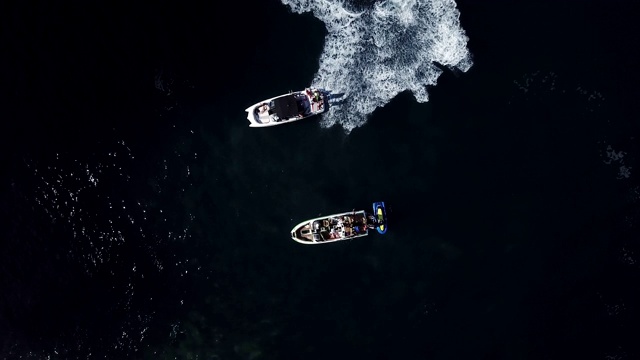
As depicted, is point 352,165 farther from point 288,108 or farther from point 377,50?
point 377,50

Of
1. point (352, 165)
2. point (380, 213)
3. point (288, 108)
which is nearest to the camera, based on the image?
point (288, 108)

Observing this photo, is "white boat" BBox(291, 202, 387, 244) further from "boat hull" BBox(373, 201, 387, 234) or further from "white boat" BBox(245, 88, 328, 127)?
"white boat" BBox(245, 88, 328, 127)

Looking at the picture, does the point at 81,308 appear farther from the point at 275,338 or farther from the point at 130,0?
the point at 130,0

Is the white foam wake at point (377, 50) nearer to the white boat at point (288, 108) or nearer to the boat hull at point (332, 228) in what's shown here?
the white boat at point (288, 108)

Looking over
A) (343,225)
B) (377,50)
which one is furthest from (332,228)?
(377,50)

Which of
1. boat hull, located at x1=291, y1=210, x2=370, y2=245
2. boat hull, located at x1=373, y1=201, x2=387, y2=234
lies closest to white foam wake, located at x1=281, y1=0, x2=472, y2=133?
boat hull, located at x1=373, y1=201, x2=387, y2=234

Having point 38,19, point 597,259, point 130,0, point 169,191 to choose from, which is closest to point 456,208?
point 597,259

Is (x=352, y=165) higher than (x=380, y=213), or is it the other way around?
(x=352, y=165)

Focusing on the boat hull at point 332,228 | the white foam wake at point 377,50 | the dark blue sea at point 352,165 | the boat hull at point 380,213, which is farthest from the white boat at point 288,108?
the boat hull at point 380,213
